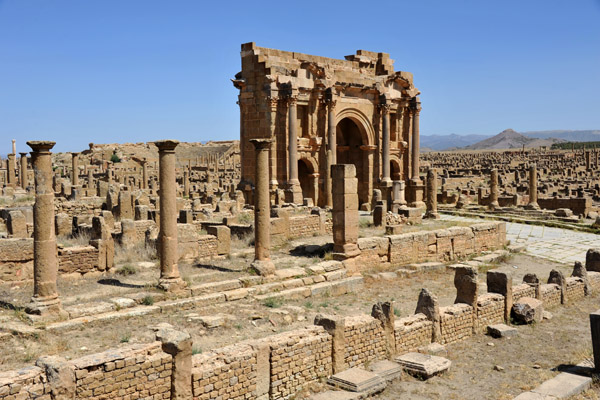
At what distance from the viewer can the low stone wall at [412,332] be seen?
341 inches

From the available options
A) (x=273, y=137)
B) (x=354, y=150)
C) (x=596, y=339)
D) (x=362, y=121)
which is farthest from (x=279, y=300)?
(x=354, y=150)

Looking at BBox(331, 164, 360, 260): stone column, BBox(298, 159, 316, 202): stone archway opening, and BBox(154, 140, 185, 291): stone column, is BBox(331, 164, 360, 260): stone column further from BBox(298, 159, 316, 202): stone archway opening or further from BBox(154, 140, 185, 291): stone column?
BBox(298, 159, 316, 202): stone archway opening

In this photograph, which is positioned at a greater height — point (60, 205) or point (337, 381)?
point (60, 205)

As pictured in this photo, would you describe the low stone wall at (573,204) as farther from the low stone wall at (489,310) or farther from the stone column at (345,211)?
the low stone wall at (489,310)

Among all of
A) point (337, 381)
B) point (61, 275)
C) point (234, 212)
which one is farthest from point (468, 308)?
point (234, 212)

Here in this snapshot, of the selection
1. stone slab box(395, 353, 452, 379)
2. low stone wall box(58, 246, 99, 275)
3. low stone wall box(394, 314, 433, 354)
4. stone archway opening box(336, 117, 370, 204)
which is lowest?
stone slab box(395, 353, 452, 379)

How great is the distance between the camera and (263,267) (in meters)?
12.1

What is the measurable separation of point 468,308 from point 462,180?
1597 inches

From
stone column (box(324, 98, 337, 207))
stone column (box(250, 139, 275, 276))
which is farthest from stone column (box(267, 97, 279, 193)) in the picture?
stone column (box(250, 139, 275, 276))

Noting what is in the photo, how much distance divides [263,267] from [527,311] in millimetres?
5260

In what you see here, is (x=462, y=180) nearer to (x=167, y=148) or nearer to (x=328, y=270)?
(x=328, y=270)

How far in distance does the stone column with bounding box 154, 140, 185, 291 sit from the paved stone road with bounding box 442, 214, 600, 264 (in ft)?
38.9

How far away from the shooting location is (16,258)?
10938mm

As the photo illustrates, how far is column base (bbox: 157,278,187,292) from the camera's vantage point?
10430 millimetres
